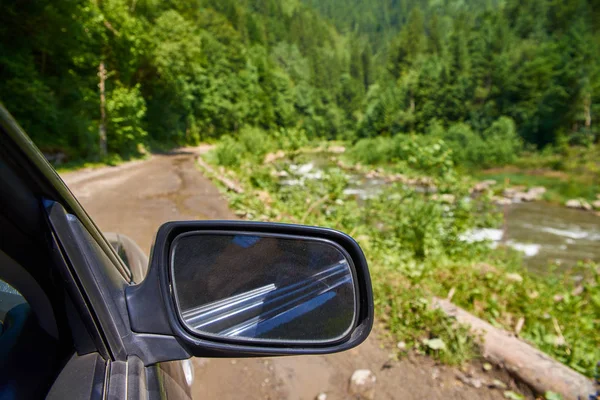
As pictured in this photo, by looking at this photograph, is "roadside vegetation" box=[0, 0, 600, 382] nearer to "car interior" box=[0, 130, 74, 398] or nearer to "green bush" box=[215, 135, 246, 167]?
"green bush" box=[215, 135, 246, 167]

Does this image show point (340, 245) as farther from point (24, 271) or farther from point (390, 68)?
point (390, 68)

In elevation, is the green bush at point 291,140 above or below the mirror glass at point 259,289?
below

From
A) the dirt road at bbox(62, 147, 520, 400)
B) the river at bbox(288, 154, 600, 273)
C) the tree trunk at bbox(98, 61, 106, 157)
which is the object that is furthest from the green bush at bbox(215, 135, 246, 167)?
the dirt road at bbox(62, 147, 520, 400)

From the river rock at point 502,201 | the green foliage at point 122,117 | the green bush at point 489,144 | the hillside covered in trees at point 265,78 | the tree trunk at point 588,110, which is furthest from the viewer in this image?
the tree trunk at point 588,110

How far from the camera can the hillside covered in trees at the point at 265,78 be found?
1498 centimetres

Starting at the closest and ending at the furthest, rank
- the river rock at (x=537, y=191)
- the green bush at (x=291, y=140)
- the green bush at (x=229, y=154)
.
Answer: the green bush at (x=291, y=140)
the green bush at (x=229, y=154)
the river rock at (x=537, y=191)

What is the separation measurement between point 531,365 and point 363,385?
135cm

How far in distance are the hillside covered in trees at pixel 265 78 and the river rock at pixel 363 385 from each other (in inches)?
260

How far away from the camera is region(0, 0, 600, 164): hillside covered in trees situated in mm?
14977

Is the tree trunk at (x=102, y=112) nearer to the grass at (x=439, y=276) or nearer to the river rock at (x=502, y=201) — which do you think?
the grass at (x=439, y=276)

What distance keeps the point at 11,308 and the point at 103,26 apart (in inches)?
819

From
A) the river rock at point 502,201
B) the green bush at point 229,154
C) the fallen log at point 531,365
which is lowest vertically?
the river rock at point 502,201

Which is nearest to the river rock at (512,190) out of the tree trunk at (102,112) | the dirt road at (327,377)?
the tree trunk at (102,112)

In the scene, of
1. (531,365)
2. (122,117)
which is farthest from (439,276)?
(122,117)
